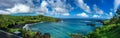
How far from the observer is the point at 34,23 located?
6316 millimetres

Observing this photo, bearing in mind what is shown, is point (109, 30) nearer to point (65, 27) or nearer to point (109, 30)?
point (109, 30)

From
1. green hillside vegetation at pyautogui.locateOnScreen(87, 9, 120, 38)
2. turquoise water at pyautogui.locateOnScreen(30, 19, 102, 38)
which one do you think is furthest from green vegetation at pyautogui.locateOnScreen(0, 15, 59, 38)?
green hillside vegetation at pyautogui.locateOnScreen(87, 9, 120, 38)

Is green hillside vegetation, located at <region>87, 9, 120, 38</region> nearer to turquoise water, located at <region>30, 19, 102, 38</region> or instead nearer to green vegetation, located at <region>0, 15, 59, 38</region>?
turquoise water, located at <region>30, 19, 102, 38</region>

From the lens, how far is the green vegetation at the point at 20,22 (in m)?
6.22

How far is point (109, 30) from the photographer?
20.9ft

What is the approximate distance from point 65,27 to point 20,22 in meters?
0.86

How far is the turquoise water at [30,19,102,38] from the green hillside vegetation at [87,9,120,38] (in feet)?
0.33

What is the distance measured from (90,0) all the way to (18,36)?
1541 millimetres

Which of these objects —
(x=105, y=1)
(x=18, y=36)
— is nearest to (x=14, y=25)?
(x=18, y=36)

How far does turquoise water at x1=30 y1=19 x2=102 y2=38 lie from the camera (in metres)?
6.20

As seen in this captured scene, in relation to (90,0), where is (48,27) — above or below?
below

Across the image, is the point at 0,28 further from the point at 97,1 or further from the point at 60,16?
the point at 97,1

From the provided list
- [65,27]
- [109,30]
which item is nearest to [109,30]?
[109,30]

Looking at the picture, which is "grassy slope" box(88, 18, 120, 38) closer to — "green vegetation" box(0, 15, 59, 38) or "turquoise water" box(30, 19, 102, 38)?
"turquoise water" box(30, 19, 102, 38)
